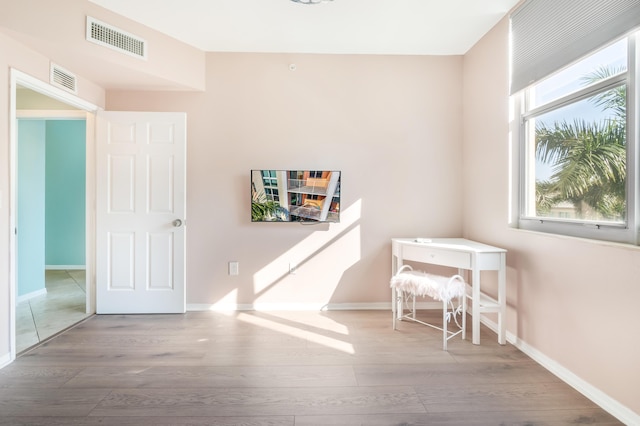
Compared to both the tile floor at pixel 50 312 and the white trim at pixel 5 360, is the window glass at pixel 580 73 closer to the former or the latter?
the white trim at pixel 5 360

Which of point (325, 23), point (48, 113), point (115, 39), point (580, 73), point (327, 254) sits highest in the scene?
point (325, 23)

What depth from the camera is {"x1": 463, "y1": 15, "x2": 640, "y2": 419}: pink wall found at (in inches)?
65.9

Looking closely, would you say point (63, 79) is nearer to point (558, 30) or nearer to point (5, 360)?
point (5, 360)

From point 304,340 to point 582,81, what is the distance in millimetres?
2713

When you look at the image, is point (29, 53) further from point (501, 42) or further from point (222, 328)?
point (501, 42)

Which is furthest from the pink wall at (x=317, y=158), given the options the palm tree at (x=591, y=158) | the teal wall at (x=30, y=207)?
the teal wall at (x=30, y=207)

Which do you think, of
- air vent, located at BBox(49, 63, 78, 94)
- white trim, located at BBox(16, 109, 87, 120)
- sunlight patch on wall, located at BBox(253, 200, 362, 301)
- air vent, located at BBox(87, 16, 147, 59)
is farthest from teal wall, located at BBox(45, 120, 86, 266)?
sunlight patch on wall, located at BBox(253, 200, 362, 301)

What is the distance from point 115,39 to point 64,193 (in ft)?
13.8

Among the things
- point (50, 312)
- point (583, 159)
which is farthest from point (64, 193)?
point (583, 159)

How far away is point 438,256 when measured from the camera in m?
2.73

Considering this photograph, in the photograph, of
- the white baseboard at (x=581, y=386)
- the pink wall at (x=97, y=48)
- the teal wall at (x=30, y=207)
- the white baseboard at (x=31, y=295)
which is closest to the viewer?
the white baseboard at (x=581, y=386)

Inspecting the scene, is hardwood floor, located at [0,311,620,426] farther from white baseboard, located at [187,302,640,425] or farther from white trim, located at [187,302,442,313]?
white trim, located at [187,302,442,313]

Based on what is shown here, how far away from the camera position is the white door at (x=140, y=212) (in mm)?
3182

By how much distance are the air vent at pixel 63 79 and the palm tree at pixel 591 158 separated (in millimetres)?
3954
